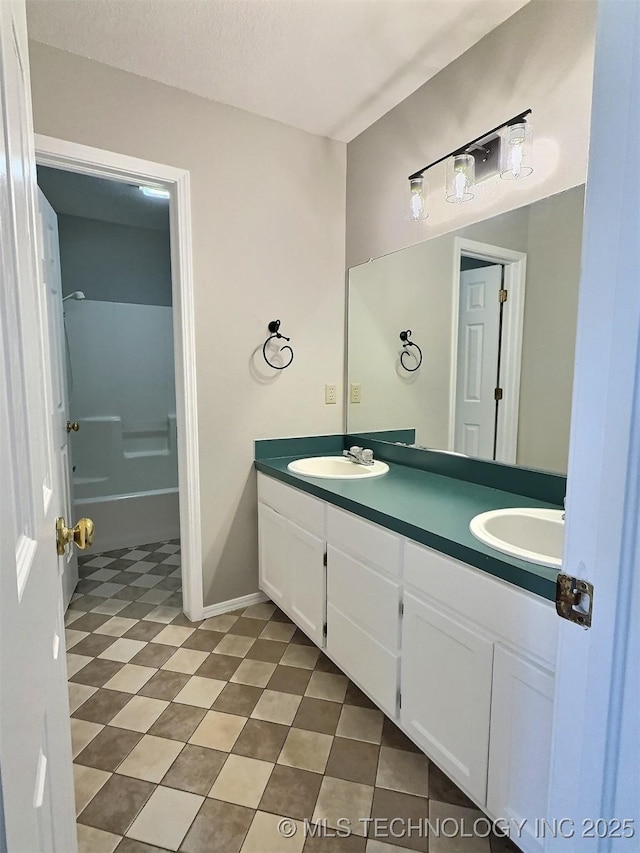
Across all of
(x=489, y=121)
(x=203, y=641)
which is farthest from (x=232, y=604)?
(x=489, y=121)

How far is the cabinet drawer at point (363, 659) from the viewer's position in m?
1.49

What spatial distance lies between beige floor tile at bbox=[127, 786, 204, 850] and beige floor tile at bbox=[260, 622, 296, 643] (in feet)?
2.74

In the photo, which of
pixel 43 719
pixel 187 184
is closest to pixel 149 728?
pixel 43 719

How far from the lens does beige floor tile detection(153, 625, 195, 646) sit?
2.12 meters

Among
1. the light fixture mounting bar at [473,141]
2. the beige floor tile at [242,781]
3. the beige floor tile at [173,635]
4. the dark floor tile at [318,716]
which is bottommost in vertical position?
the beige floor tile at [173,635]

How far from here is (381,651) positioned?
153cm

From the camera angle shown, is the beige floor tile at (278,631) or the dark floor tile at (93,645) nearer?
the dark floor tile at (93,645)

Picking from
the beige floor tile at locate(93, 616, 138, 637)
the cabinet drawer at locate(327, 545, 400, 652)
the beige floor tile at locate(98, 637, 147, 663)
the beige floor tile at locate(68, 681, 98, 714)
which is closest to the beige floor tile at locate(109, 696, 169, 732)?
the beige floor tile at locate(68, 681, 98, 714)

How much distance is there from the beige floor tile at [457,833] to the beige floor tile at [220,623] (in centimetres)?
124

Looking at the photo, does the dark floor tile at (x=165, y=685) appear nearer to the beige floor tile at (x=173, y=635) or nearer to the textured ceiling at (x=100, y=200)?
the beige floor tile at (x=173, y=635)

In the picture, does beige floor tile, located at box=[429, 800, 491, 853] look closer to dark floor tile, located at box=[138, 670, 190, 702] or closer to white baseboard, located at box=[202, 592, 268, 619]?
dark floor tile, located at box=[138, 670, 190, 702]

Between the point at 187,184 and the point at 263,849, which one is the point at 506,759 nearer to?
the point at 263,849

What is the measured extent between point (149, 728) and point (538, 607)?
143cm

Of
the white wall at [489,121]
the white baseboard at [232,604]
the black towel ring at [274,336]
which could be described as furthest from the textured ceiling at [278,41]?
the white baseboard at [232,604]
